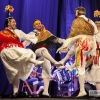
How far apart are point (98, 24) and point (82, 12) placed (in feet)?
1.25

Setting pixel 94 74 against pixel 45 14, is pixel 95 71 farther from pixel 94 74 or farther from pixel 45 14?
pixel 45 14

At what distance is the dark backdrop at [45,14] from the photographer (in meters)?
4.65

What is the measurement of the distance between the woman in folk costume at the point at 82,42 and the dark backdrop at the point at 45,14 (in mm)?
1136

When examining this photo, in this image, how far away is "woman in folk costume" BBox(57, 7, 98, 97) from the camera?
3.52m

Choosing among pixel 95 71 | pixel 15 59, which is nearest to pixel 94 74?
pixel 95 71

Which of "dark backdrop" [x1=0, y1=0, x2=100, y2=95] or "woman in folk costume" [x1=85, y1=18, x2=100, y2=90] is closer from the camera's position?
"woman in folk costume" [x1=85, y1=18, x2=100, y2=90]

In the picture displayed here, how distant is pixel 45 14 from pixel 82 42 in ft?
4.85

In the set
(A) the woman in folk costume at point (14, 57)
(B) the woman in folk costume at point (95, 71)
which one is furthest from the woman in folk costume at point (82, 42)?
(A) the woman in folk costume at point (14, 57)

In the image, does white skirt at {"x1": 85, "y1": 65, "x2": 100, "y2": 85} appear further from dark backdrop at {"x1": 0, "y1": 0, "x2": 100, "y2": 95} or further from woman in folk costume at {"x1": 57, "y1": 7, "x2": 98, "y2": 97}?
dark backdrop at {"x1": 0, "y1": 0, "x2": 100, "y2": 95}

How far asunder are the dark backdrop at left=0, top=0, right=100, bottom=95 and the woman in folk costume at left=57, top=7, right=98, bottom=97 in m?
1.14

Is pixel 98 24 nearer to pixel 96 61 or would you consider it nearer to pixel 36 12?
pixel 96 61

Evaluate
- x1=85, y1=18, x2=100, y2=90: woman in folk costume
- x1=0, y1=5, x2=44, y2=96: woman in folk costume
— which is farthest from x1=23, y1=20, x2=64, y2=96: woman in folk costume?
x1=85, y1=18, x2=100, y2=90: woman in folk costume

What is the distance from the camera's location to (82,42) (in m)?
3.55

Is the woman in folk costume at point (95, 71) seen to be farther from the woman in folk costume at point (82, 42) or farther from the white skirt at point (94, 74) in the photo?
the woman in folk costume at point (82, 42)
